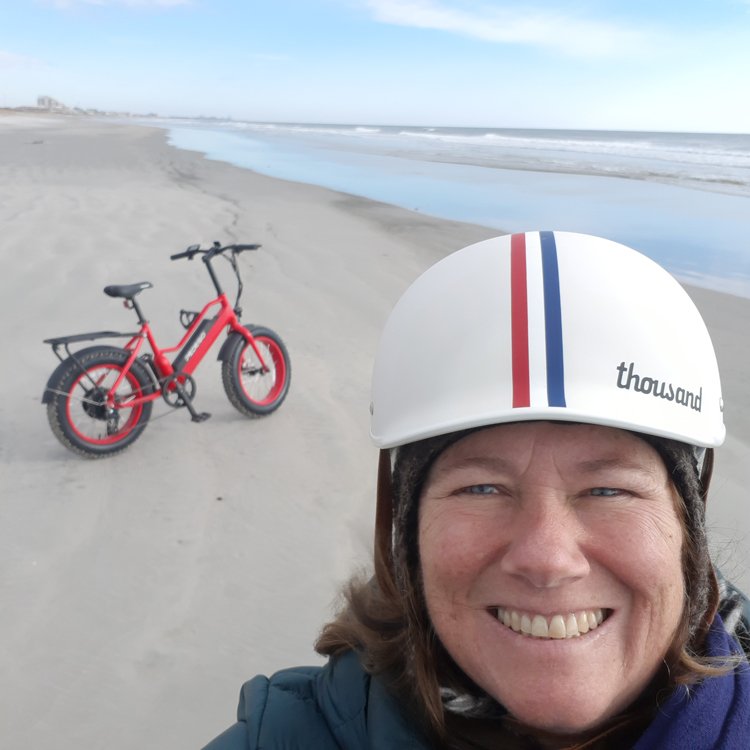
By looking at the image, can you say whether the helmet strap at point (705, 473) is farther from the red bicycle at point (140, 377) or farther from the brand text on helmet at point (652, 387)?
the red bicycle at point (140, 377)

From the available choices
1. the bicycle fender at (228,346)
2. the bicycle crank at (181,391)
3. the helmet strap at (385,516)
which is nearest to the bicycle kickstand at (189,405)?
the bicycle crank at (181,391)

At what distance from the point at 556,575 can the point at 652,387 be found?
0.44m

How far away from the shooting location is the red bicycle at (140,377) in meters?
3.94

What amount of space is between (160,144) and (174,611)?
31.1 m

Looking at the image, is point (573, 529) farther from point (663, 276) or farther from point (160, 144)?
point (160, 144)

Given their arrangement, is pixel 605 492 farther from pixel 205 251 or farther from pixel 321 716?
pixel 205 251

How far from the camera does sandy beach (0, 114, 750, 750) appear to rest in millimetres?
2695

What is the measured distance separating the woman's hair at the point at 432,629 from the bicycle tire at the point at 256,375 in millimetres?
3274

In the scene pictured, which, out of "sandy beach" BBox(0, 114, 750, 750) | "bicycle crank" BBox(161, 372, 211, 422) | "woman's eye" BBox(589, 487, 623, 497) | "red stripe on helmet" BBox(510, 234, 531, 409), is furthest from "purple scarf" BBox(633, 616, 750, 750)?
"bicycle crank" BBox(161, 372, 211, 422)

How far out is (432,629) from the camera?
4.47 ft

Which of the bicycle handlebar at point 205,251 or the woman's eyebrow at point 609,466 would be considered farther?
the bicycle handlebar at point 205,251

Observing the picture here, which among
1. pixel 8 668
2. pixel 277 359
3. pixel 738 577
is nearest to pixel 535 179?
pixel 277 359

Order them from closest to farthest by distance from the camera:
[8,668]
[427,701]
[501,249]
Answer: [427,701], [501,249], [8,668]

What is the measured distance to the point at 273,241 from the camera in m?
10.8
